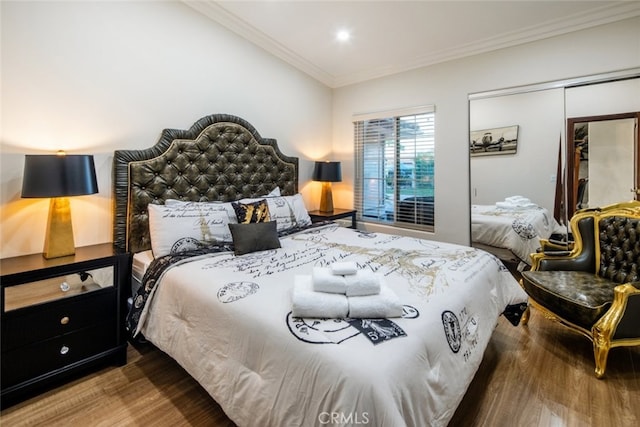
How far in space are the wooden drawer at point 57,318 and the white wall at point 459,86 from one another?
313cm

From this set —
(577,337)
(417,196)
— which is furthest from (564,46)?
(577,337)

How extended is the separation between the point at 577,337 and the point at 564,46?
256 cm

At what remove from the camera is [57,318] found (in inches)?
70.6

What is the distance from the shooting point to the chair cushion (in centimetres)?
200

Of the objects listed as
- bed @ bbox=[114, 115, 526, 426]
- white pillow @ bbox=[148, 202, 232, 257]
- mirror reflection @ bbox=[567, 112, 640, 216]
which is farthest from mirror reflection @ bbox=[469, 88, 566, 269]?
white pillow @ bbox=[148, 202, 232, 257]

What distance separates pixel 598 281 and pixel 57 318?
367cm

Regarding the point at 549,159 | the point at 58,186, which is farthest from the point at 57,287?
the point at 549,159

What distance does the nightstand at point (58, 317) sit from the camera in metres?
1.65

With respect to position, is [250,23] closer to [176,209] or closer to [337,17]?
[337,17]

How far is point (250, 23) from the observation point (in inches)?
119

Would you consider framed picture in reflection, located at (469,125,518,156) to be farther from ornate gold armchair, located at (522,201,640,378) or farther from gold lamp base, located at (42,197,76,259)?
gold lamp base, located at (42,197,76,259)

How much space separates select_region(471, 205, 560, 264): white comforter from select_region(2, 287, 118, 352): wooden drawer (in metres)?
3.44

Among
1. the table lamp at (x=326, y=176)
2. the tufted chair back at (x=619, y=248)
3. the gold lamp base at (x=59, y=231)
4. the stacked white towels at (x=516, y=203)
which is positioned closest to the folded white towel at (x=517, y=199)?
the stacked white towels at (x=516, y=203)

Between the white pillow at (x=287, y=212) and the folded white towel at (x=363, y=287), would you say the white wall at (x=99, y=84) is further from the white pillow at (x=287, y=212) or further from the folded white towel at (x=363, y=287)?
the folded white towel at (x=363, y=287)
